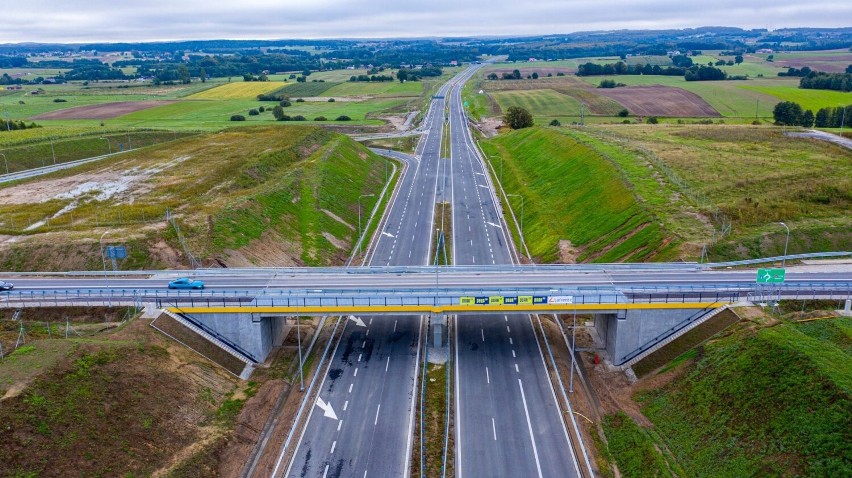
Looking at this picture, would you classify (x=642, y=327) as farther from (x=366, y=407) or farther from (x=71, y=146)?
(x=71, y=146)

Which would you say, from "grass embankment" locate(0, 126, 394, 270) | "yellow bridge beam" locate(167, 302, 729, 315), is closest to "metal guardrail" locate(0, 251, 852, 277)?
"grass embankment" locate(0, 126, 394, 270)

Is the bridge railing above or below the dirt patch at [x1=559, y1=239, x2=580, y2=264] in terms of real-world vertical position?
above

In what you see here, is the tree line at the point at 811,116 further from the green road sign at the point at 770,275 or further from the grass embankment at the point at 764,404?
the grass embankment at the point at 764,404

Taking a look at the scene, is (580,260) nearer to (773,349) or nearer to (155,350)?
(773,349)

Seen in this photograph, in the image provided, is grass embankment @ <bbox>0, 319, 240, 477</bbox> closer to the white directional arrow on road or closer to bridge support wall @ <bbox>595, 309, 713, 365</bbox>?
the white directional arrow on road

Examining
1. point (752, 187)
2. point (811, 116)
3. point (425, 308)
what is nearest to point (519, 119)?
point (811, 116)

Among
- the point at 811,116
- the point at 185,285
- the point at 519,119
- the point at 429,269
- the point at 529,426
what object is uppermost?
the point at 811,116
